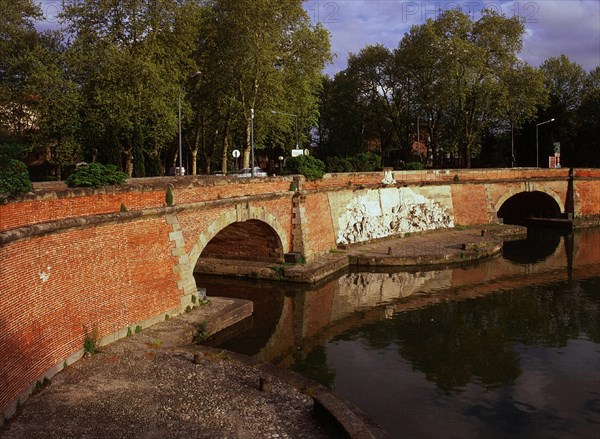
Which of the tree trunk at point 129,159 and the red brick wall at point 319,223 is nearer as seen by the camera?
the red brick wall at point 319,223

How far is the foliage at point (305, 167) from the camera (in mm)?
27172

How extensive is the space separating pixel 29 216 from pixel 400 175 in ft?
85.4

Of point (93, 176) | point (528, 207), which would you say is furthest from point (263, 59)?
point (528, 207)

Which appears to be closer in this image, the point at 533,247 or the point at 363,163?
the point at 533,247

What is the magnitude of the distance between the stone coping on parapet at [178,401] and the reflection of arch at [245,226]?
5.16 meters

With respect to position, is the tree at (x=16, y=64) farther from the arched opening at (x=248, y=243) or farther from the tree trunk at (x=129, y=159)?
the arched opening at (x=248, y=243)

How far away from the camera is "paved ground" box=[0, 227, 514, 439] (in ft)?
32.9

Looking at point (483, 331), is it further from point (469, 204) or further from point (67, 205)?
point (469, 204)

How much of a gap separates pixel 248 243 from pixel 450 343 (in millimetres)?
11708

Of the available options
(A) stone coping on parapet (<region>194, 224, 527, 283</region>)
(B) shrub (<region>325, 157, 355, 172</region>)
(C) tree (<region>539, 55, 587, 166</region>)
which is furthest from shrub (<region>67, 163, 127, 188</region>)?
(C) tree (<region>539, 55, 587, 166</region>)

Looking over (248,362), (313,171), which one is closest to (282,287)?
(313,171)

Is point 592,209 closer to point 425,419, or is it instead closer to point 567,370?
point 567,370

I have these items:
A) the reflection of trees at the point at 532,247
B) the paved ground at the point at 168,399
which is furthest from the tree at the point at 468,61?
the paved ground at the point at 168,399

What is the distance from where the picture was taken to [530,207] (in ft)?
151
